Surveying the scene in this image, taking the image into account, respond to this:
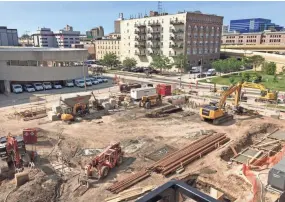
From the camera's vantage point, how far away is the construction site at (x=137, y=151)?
16.3 m

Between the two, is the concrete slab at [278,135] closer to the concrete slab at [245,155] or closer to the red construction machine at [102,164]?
the concrete slab at [245,155]

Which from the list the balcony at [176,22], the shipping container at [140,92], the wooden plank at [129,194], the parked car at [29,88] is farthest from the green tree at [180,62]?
the wooden plank at [129,194]

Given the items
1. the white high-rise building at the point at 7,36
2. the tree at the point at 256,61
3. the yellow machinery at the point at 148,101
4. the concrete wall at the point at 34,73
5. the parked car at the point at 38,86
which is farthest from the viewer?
the white high-rise building at the point at 7,36

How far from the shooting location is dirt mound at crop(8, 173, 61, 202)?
50.4ft

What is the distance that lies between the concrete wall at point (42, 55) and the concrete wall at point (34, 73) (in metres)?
1.71

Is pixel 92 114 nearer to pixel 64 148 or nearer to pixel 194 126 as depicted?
pixel 64 148

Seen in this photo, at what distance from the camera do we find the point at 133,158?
21312 mm

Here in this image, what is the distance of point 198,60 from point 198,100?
41356 millimetres

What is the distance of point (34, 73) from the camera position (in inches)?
1896

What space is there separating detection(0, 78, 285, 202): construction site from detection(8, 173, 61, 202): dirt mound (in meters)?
0.06

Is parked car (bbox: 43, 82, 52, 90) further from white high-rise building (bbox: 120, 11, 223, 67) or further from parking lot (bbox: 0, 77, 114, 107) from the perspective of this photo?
white high-rise building (bbox: 120, 11, 223, 67)

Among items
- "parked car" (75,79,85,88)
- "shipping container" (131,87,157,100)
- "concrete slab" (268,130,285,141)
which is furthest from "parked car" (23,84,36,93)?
"concrete slab" (268,130,285,141)

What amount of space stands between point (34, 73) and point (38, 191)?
3684cm

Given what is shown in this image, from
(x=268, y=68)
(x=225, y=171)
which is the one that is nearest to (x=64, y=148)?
(x=225, y=171)
